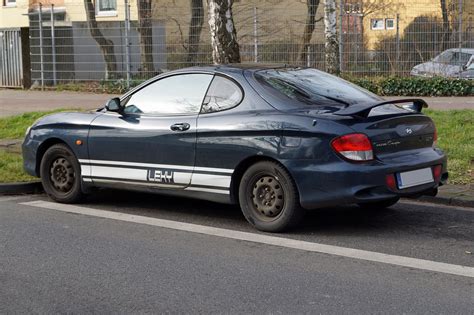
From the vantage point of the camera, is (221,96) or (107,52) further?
(107,52)

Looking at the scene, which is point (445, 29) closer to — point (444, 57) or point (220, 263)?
point (444, 57)

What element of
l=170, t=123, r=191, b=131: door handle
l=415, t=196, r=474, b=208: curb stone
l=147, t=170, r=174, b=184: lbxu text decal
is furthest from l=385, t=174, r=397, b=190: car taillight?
l=147, t=170, r=174, b=184: lbxu text decal

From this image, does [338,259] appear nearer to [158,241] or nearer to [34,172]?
[158,241]

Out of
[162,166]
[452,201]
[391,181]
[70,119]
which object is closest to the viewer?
[391,181]

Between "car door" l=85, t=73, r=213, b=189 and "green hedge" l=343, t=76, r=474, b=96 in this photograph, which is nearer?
"car door" l=85, t=73, r=213, b=189

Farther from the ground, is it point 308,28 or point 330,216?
point 308,28

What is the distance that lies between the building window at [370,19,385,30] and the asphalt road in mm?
11996

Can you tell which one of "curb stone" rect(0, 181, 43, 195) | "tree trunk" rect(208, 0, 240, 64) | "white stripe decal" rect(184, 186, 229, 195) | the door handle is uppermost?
"tree trunk" rect(208, 0, 240, 64)

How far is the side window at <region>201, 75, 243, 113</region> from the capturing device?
267 inches

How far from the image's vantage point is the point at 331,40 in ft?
58.2

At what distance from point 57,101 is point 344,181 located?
13520 millimetres

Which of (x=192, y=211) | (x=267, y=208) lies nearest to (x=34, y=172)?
(x=192, y=211)

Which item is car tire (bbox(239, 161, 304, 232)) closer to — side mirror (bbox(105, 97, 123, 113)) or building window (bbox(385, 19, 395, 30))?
side mirror (bbox(105, 97, 123, 113))

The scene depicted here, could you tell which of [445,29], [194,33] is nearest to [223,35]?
[194,33]
